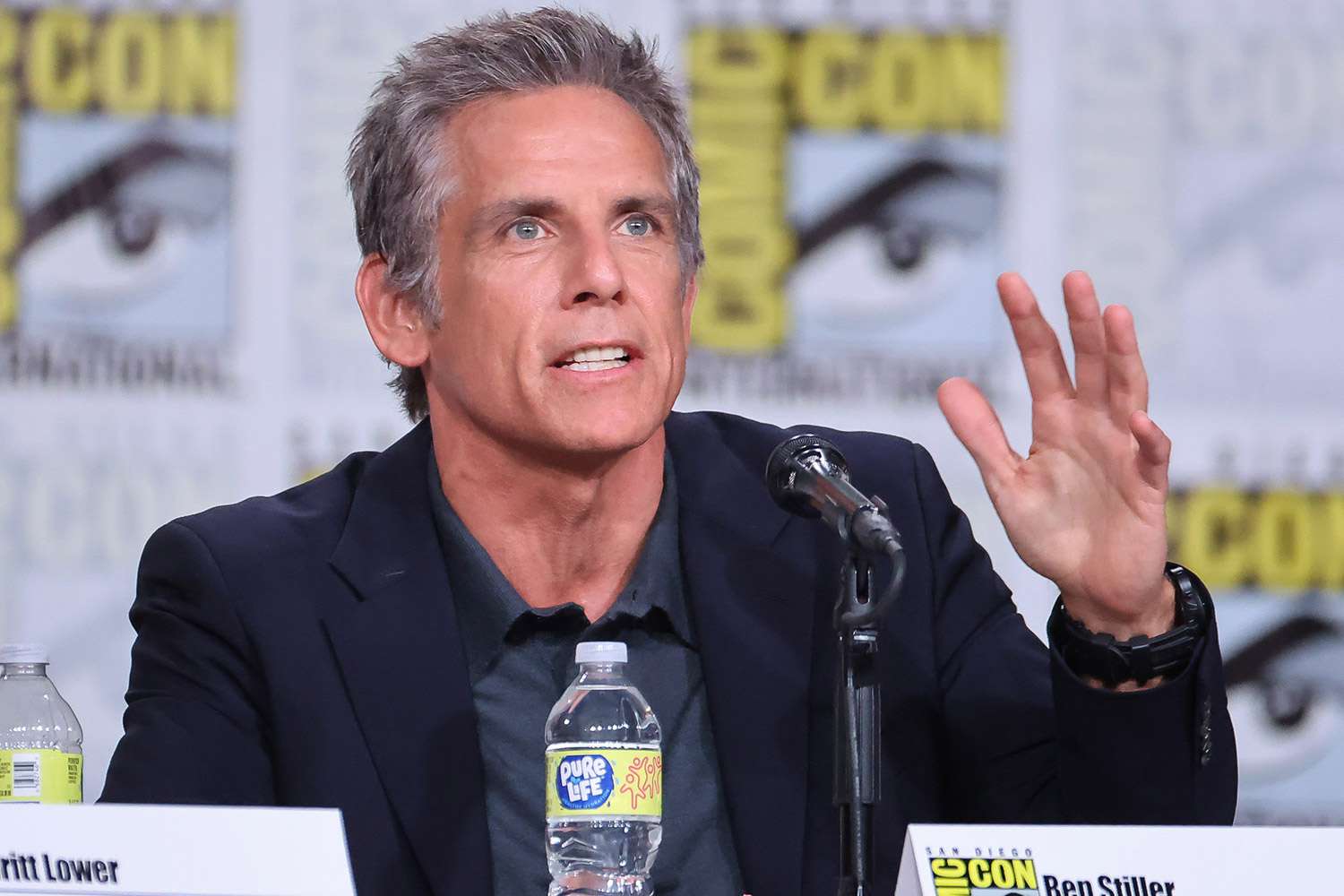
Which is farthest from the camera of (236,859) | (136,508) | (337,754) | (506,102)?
(136,508)

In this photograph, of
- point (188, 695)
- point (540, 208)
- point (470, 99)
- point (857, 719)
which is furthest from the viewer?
point (470, 99)

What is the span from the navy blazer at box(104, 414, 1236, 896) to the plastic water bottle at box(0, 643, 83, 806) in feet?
0.48

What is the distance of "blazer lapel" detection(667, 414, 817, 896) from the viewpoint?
6.91ft

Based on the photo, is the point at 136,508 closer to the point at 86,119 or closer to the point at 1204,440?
the point at 86,119

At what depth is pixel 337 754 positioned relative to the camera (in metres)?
2.12

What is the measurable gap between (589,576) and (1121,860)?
3.53 ft

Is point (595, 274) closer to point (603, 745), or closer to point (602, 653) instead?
point (602, 653)

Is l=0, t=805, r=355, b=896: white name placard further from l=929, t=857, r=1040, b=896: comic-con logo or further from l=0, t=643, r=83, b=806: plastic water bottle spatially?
l=929, t=857, r=1040, b=896: comic-con logo

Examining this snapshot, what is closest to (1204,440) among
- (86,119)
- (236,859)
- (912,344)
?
(912,344)

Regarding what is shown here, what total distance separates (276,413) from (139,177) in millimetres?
549

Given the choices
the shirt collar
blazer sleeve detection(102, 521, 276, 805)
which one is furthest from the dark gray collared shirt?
blazer sleeve detection(102, 521, 276, 805)

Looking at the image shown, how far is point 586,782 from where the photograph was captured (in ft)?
5.51

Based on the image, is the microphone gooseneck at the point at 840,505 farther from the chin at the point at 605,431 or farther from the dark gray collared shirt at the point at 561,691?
the dark gray collared shirt at the point at 561,691

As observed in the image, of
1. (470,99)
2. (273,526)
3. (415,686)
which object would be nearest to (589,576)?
(415,686)
